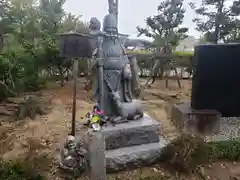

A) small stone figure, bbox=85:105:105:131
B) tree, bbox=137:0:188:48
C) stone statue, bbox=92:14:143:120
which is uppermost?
tree, bbox=137:0:188:48

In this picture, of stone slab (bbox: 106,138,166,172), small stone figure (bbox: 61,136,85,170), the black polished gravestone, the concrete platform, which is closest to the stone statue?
the concrete platform

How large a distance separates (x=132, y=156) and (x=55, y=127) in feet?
6.91

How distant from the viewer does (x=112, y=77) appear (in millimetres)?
3602

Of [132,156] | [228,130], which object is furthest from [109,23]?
[228,130]

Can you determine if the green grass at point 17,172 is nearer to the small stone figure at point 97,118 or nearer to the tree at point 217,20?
the small stone figure at point 97,118

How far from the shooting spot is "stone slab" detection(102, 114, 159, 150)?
11.1 ft

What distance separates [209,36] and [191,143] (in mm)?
9520

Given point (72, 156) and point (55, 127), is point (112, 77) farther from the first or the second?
point (55, 127)

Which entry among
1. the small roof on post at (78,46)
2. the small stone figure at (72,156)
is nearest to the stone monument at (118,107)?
the small stone figure at (72,156)

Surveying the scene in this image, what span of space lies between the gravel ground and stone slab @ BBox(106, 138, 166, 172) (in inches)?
52.2

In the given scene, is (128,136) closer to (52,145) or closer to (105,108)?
(105,108)

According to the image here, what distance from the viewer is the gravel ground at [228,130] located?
14.5 ft

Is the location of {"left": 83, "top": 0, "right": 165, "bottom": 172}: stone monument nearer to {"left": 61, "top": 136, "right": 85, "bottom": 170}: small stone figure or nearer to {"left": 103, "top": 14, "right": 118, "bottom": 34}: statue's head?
{"left": 103, "top": 14, "right": 118, "bottom": 34}: statue's head

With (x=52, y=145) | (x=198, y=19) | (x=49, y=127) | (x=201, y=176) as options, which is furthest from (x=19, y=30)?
(x=201, y=176)
